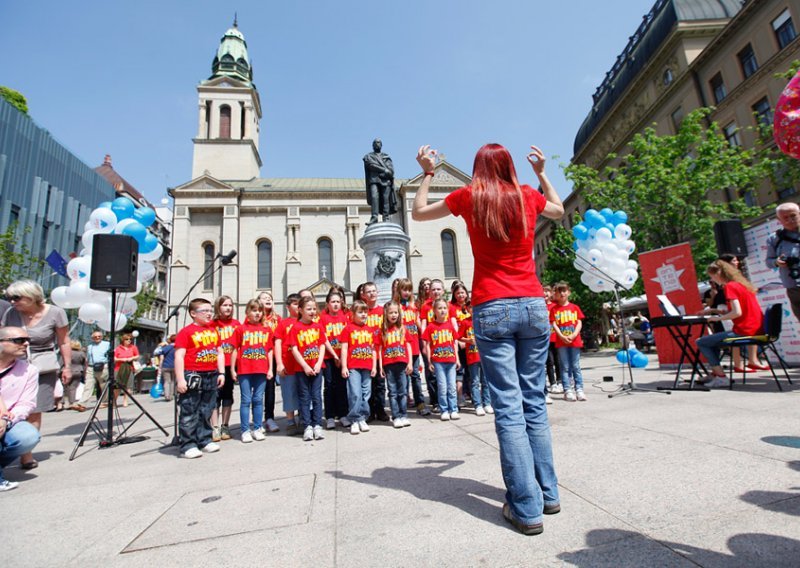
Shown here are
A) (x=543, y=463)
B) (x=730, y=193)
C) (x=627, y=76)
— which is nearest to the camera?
(x=543, y=463)

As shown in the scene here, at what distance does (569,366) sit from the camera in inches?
240

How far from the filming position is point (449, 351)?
5.23 meters

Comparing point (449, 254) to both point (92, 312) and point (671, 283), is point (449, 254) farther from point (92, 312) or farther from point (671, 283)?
point (92, 312)

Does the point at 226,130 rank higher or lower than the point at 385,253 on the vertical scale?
→ higher

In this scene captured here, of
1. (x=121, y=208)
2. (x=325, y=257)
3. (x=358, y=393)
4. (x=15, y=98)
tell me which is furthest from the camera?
(x=325, y=257)

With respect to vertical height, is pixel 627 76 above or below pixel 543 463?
above

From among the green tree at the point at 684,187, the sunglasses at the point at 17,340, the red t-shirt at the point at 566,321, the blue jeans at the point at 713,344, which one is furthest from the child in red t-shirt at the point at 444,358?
the green tree at the point at 684,187

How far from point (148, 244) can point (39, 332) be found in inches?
97.0

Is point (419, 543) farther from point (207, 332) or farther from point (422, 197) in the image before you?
point (207, 332)

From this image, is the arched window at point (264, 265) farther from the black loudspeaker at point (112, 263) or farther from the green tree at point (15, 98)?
the black loudspeaker at point (112, 263)

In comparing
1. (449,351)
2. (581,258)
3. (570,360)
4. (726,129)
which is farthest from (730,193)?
(449,351)

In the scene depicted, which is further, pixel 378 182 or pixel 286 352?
pixel 378 182

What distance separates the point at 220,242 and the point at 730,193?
3564 cm

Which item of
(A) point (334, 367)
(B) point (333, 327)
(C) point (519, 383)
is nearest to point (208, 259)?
(B) point (333, 327)
